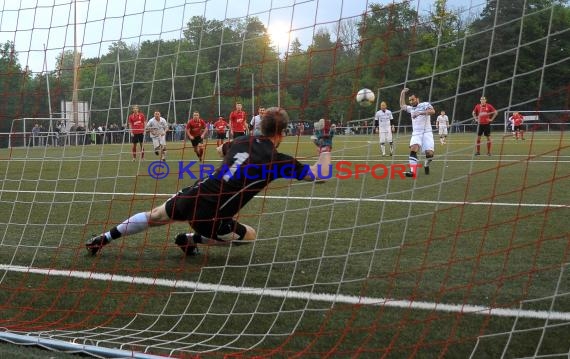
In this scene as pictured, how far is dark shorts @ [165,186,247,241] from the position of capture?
5066 mm

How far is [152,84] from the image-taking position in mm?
5152

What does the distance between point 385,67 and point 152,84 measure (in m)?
2.00

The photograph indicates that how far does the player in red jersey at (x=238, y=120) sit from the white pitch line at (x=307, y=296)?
1417mm

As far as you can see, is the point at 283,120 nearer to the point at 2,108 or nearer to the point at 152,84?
the point at 152,84

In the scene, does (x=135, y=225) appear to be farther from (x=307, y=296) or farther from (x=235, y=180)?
(x=307, y=296)

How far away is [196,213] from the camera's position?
508 centimetres

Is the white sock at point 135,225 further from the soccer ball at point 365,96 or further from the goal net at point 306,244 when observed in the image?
the soccer ball at point 365,96

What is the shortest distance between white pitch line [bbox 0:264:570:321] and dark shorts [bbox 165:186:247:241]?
0.53 m

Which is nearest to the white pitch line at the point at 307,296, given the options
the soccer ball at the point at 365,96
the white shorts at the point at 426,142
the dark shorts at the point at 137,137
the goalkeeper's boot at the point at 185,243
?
the goalkeeper's boot at the point at 185,243

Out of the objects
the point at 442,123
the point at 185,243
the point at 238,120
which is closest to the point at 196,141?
the point at 238,120

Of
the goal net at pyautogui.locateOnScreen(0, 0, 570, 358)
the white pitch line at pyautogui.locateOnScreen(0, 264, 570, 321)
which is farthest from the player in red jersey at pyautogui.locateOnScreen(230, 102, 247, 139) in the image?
the white pitch line at pyautogui.locateOnScreen(0, 264, 570, 321)

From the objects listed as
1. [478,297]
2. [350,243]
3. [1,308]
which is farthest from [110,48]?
[478,297]

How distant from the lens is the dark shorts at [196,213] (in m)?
5.07

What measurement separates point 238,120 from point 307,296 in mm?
1884
